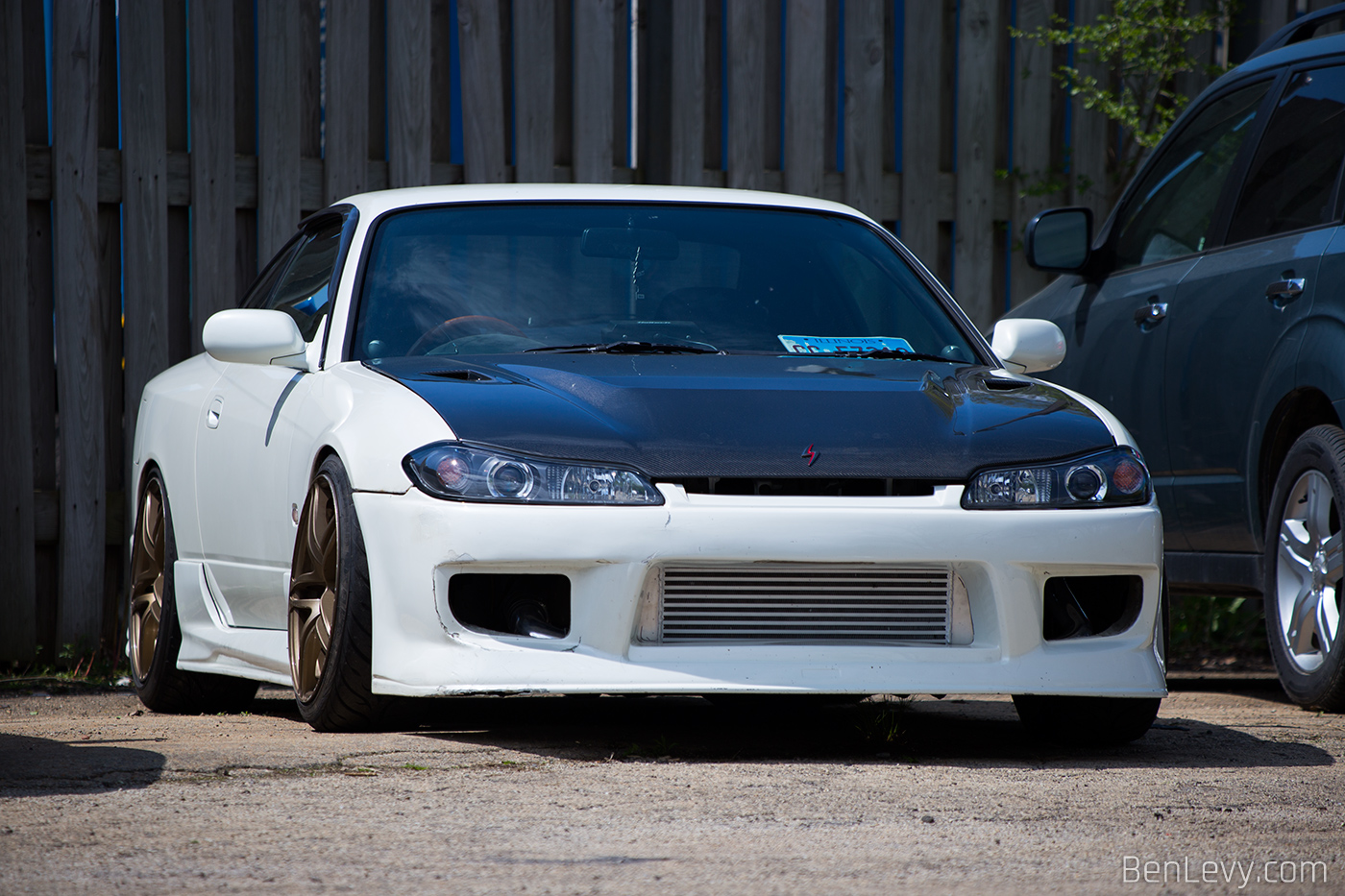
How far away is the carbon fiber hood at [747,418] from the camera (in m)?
3.95

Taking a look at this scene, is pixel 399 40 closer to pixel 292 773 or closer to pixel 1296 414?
pixel 1296 414

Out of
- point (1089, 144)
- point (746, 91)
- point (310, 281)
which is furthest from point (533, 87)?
point (1089, 144)

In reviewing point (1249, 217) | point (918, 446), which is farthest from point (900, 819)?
point (1249, 217)

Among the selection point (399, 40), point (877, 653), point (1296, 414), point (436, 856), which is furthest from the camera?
point (399, 40)

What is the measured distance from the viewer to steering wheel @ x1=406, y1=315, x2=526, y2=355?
4.71 meters

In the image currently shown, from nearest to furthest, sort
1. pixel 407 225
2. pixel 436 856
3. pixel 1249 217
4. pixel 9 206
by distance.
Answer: pixel 436 856 → pixel 407 225 → pixel 1249 217 → pixel 9 206

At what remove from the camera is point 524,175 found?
7.74 m

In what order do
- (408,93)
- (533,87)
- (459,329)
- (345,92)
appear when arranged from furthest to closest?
(533,87) → (408,93) → (345,92) → (459,329)

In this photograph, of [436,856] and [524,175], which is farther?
[524,175]

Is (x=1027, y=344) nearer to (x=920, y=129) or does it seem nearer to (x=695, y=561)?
(x=695, y=561)

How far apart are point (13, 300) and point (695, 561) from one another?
4031 mm

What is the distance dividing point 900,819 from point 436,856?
2.78 ft

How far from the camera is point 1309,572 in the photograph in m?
5.27

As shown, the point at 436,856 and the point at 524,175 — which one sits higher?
the point at 524,175
